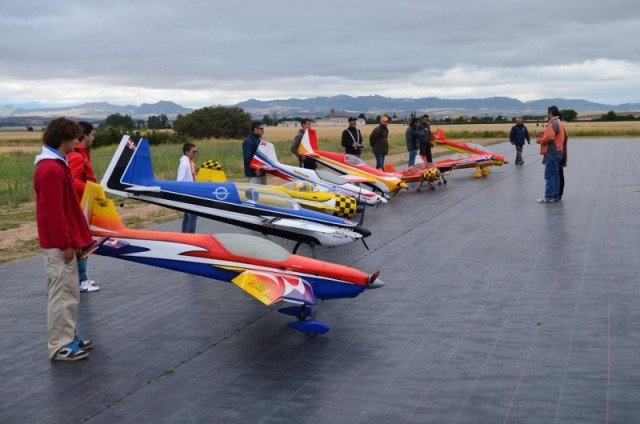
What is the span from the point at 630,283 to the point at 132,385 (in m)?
6.19

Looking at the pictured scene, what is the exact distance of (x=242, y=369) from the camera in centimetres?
592

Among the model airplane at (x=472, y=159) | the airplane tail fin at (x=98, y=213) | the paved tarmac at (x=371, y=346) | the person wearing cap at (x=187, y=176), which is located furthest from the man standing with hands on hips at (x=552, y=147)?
the airplane tail fin at (x=98, y=213)

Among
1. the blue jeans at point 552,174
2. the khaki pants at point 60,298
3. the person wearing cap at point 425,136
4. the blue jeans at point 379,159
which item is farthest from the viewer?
the person wearing cap at point 425,136

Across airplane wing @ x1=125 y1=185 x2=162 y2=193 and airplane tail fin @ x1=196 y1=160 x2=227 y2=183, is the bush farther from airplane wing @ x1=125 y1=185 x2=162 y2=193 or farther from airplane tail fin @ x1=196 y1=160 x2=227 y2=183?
airplane wing @ x1=125 y1=185 x2=162 y2=193

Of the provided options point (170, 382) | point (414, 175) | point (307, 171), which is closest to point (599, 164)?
point (414, 175)

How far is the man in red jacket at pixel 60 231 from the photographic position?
19.1 feet

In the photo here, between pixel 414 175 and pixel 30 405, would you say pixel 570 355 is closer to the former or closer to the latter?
pixel 30 405

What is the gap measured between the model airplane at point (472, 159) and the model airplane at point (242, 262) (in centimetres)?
1554

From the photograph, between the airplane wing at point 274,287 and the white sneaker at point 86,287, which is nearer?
the airplane wing at point 274,287

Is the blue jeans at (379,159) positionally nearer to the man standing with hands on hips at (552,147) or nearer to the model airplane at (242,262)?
the man standing with hands on hips at (552,147)

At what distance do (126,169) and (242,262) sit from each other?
3.75 m

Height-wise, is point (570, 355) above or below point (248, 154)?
below

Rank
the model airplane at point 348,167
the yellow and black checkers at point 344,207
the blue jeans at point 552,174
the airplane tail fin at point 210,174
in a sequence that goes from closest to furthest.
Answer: the airplane tail fin at point 210,174 → the yellow and black checkers at point 344,207 → the blue jeans at point 552,174 → the model airplane at point 348,167

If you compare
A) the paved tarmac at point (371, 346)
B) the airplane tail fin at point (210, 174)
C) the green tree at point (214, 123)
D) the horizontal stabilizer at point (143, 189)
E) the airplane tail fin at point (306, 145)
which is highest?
the green tree at point (214, 123)
